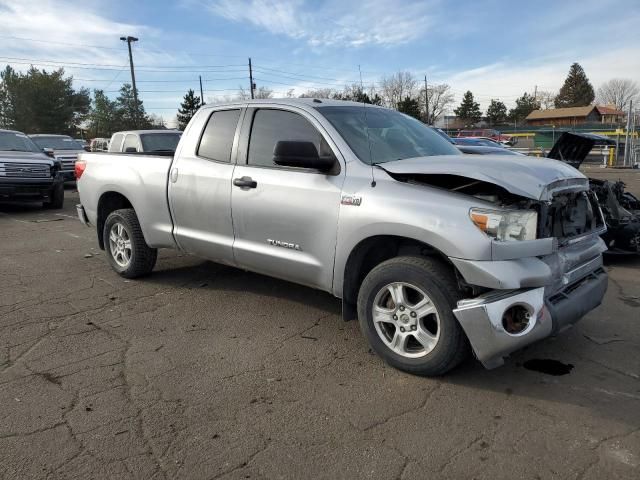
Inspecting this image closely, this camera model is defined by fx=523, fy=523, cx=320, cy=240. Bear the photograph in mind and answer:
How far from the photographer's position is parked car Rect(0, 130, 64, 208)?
11.4 metres

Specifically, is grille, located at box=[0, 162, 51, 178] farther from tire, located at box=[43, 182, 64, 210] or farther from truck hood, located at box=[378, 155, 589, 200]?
truck hood, located at box=[378, 155, 589, 200]

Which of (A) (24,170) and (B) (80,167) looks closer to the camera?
(B) (80,167)

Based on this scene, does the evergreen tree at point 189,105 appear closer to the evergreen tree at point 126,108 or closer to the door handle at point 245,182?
the evergreen tree at point 126,108

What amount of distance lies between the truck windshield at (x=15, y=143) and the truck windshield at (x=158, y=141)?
3.96 meters

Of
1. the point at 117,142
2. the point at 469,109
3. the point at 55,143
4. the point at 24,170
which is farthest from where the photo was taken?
the point at 469,109

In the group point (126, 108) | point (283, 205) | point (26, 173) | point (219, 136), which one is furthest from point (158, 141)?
point (126, 108)

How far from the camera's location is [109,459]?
2.68m

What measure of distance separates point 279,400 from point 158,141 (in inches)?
337

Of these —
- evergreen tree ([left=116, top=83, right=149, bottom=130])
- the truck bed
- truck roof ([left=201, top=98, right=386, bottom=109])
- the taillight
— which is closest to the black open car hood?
truck roof ([left=201, top=98, right=386, bottom=109])

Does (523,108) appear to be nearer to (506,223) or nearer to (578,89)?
(578,89)

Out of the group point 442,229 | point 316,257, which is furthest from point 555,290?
point 316,257

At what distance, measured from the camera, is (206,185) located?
187 inches

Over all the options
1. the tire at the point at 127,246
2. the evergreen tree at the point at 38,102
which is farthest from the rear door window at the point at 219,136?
the evergreen tree at the point at 38,102

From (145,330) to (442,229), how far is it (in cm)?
268
